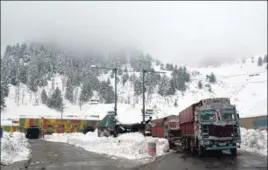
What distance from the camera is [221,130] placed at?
20.4 metres

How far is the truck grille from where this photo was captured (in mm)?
20328

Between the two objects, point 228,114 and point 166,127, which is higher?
point 228,114

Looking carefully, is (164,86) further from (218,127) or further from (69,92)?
(69,92)

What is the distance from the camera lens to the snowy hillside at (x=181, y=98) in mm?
30719

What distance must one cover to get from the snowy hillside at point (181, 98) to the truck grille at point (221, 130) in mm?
6248

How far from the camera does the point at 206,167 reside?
1579 cm

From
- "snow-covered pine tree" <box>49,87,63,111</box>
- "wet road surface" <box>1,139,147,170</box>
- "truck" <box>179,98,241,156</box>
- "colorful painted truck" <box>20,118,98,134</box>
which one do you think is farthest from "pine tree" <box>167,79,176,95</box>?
"snow-covered pine tree" <box>49,87,63,111</box>

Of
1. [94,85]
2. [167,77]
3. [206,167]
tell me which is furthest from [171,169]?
[94,85]

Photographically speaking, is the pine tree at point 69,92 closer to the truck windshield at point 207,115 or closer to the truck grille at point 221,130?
the truck windshield at point 207,115

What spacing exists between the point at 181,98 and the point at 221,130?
26372 millimetres

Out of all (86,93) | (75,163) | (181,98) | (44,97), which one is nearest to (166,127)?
(181,98)

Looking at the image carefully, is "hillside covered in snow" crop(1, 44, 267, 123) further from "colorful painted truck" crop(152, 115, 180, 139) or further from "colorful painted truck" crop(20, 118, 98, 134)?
"colorful painted truck" crop(20, 118, 98, 134)

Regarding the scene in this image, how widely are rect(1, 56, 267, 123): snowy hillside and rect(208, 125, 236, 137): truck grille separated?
6248mm

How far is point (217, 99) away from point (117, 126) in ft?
88.2
